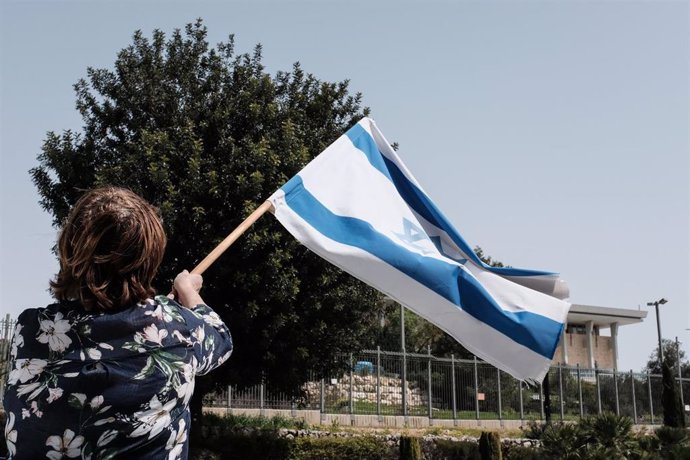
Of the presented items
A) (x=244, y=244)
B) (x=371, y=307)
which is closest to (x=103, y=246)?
(x=244, y=244)

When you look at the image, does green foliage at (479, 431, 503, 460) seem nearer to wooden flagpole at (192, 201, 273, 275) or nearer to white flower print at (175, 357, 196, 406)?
wooden flagpole at (192, 201, 273, 275)

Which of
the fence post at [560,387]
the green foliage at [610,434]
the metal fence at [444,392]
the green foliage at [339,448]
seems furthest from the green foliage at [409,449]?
the fence post at [560,387]

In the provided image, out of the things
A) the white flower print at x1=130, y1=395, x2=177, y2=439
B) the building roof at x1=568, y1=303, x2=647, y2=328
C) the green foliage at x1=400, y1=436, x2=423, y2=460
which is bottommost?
the green foliage at x1=400, y1=436, x2=423, y2=460

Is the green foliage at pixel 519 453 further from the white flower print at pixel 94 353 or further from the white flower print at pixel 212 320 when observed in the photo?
the white flower print at pixel 94 353

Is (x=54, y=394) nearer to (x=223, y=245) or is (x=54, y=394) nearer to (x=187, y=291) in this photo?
(x=187, y=291)

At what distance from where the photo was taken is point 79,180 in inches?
808

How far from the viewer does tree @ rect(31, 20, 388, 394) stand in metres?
18.9

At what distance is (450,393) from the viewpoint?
35781 mm

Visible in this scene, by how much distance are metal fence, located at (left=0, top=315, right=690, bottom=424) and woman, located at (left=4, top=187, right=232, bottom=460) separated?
64.8 feet

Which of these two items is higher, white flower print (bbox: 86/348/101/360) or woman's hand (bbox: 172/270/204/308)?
woman's hand (bbox: 172/270/204/308)

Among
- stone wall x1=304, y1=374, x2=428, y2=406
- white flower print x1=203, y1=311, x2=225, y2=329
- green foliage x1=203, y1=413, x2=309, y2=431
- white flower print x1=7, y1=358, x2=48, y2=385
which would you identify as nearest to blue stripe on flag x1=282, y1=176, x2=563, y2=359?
white flower print x1=203, y1=311, x2=225, y2=329

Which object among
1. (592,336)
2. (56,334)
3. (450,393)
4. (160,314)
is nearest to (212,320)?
(160,314)

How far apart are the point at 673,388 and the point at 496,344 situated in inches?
1488

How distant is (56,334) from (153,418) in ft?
1.20
